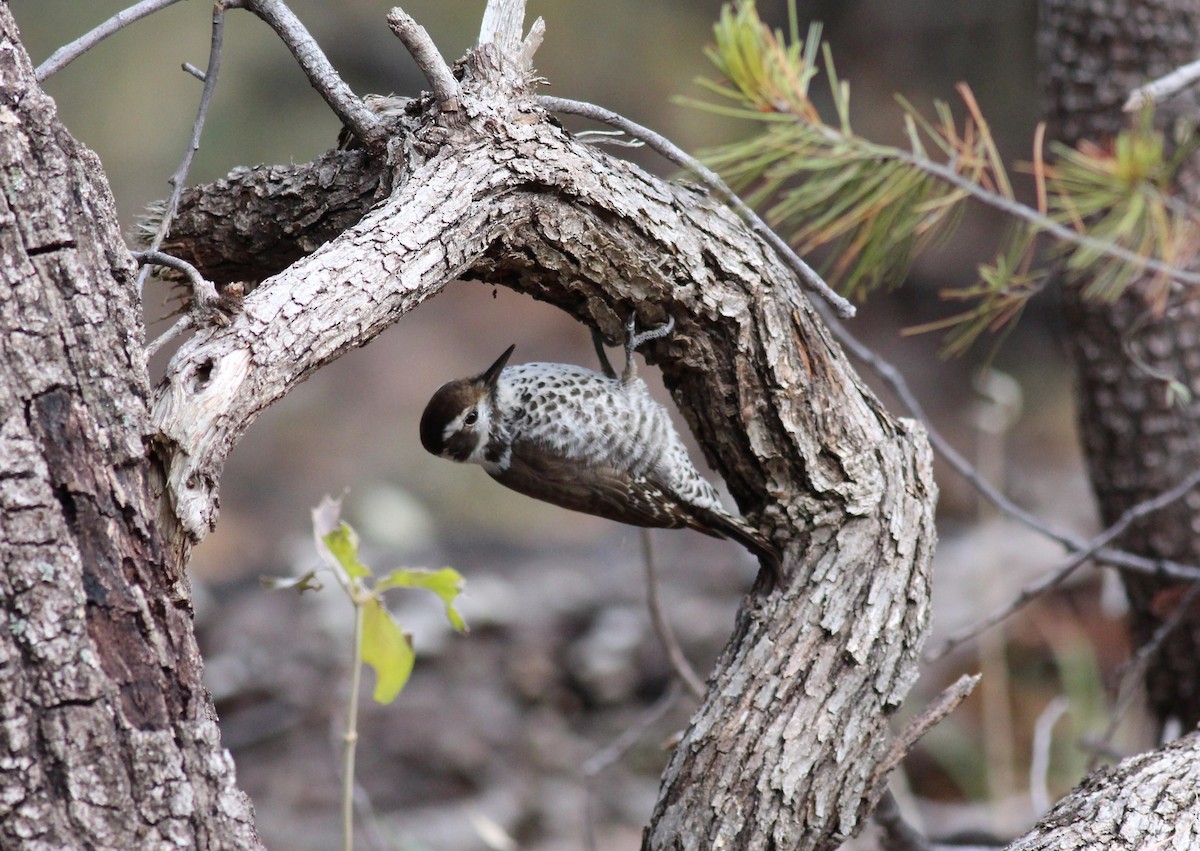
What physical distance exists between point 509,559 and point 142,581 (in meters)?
5.24

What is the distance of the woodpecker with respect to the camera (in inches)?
106

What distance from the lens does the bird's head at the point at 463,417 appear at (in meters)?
2.65

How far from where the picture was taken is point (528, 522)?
6793 mm

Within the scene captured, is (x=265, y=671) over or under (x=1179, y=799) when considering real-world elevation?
over

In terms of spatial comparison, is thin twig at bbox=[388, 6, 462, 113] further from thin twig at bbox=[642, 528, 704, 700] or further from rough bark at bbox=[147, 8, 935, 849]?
thin twig at bbox=[642, 528, 704, 700]

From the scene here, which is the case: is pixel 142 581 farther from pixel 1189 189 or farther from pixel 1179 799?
pixel 1189 189

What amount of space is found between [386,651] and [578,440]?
1317 mm

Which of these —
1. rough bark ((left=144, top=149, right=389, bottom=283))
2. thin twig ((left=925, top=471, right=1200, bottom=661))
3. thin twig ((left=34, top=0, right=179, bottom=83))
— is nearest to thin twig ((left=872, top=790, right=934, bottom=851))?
thin twig ((left=925, top=471, right=1200, bottom=661))

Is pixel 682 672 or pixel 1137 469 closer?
pixel 682 672

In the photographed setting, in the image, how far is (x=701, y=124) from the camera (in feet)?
23.6

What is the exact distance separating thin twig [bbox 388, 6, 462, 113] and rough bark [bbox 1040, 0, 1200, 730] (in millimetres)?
2113

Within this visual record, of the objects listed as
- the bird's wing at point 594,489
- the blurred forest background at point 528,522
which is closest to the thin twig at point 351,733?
the bird's wing at point 594,489

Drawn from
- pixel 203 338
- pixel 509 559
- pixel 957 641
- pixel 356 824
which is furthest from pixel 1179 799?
pixel 509 559

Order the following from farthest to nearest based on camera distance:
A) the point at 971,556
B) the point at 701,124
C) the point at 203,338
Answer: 1. the point at 701,124
2. the point at 971,556
3. the point at 203,338
